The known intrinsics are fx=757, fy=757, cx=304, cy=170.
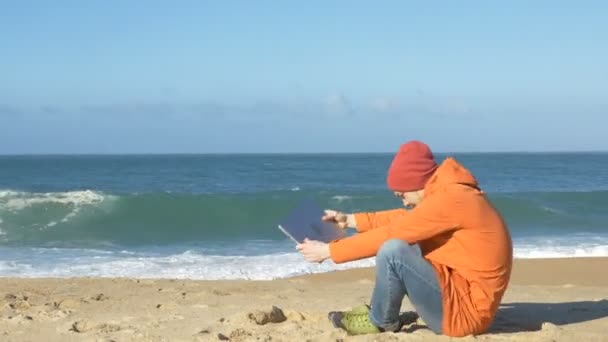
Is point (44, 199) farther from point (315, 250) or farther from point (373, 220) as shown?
point (315, 250)

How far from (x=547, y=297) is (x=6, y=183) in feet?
110

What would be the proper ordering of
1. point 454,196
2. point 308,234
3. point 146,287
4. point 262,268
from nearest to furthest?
point 454,196, point 308,234, point 146,287, point 262,268

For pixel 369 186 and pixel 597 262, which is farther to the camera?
pixel 369 186

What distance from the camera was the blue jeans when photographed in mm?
3865

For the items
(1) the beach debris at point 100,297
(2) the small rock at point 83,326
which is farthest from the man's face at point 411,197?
(1) the beach debris at point 100,297

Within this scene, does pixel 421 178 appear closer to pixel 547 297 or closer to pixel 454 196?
pixel 454 196

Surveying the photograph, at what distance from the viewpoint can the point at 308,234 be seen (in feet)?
13.9

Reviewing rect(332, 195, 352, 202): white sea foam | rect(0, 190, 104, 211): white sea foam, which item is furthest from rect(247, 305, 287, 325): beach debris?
rect(332, 195, 352, 202): white sea foam

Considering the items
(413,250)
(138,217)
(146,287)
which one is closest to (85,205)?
(138,217)

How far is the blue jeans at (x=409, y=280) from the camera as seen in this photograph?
387 centimetres

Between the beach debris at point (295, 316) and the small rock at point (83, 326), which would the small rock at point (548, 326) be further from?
the small rock at point (83, 326)

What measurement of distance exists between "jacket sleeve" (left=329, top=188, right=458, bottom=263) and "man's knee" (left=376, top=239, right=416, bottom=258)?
25 millimetres

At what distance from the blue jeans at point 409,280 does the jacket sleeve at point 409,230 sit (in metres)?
0.06

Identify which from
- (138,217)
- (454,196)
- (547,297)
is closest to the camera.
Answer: (454,196)
